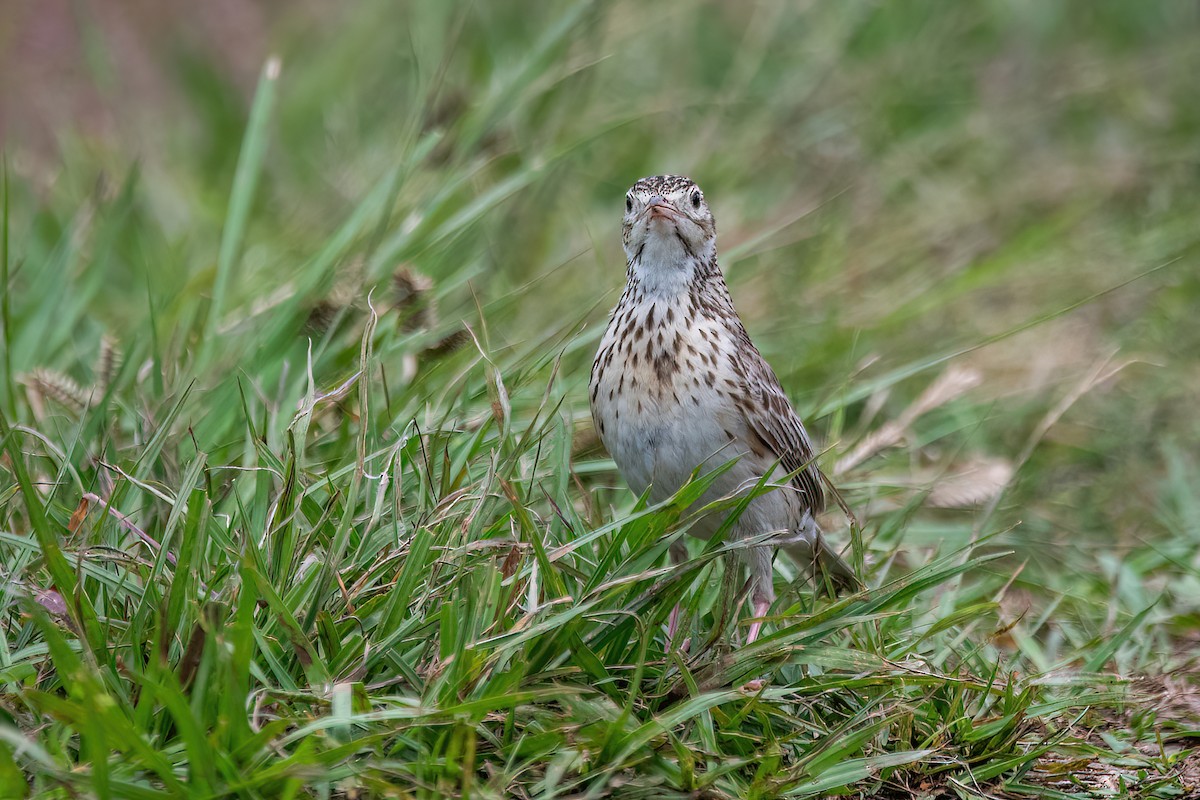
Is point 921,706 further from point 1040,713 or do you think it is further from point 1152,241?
point 1152,241

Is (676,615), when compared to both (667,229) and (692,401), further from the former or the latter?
(667,229)

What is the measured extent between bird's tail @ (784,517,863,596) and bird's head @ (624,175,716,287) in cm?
82

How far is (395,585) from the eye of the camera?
3.07 meters

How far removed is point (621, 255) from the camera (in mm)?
6504

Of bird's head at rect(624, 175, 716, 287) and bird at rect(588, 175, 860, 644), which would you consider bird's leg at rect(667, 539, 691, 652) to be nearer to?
bird at rect(588, 175, 860, 644)

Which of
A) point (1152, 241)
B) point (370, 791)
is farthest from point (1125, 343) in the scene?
point (370, 791)

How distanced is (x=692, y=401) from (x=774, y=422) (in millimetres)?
294

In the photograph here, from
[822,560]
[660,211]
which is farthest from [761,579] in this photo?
[660,211]

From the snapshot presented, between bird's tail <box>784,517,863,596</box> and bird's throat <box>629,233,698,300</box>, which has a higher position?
bird's throat <box>629,233,698,300</box>

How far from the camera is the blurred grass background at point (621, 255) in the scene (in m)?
4.17

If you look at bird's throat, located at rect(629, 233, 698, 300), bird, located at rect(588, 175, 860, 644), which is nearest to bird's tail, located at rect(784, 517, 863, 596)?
bird, located at rect(588, 175, 860, 644)

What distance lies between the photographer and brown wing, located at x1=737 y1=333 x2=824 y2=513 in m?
3.72

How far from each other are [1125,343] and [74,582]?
4892 mm

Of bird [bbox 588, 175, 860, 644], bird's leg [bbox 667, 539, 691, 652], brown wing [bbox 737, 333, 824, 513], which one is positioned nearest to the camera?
bird's leg [bbox 667, 539, 691, 652]
